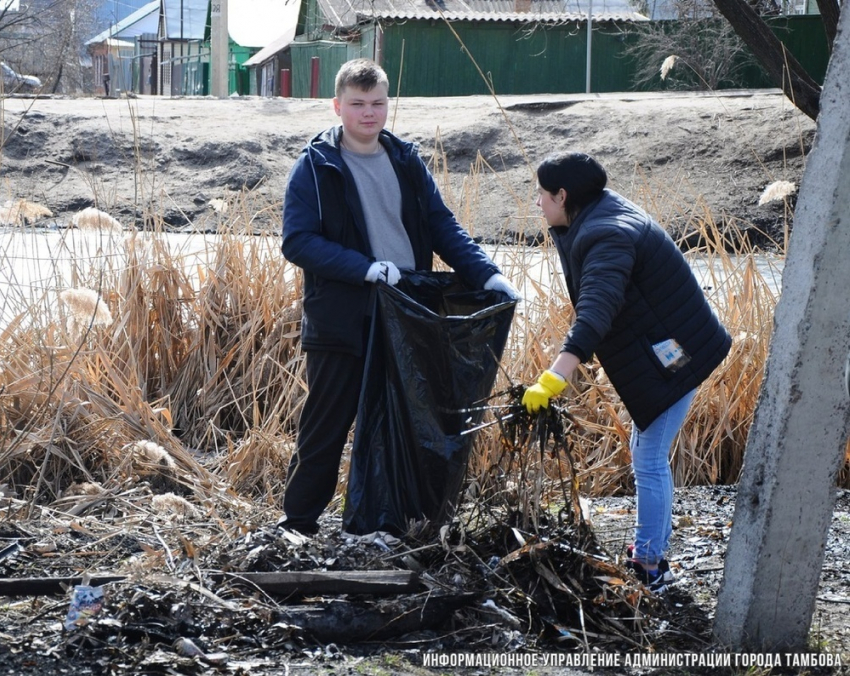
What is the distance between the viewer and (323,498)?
357cm

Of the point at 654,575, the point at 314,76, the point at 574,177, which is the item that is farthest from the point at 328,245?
the point at 314,76

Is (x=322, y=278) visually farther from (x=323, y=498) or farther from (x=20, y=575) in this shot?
(x=20, y=575)

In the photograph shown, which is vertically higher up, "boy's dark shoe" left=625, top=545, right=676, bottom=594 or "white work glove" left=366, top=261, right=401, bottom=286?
"white work glove" left=366, top=261, right=401, bottom=286

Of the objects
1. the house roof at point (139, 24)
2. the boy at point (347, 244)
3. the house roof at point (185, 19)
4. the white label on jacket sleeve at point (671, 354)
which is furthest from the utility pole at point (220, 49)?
the house roof at point (139, 24)

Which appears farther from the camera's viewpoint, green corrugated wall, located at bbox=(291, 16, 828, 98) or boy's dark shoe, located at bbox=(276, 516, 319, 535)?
green corrugated wall, located at bbox=(291, 16, 828, 98)

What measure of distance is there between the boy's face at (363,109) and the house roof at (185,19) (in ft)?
150

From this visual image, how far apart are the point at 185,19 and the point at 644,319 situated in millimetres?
49141

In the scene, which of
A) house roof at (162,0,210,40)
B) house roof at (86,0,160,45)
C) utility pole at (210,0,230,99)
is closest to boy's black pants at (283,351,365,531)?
utility pole at (210,0,230,99)

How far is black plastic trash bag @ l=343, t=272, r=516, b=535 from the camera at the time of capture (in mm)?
3318

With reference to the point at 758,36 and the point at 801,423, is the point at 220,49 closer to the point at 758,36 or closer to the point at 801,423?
the point at 758,36

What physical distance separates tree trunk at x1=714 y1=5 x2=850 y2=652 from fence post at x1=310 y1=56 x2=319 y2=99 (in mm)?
28860

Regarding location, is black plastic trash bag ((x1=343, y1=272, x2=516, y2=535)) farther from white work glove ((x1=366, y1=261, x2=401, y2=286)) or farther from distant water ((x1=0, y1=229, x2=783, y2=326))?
distant water ((x1=0, y1=229, x2=783, y2=326))

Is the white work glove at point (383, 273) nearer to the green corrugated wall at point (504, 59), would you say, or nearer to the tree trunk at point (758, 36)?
the tree trunk at point (758, 36)

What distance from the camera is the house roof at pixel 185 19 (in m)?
47.4
